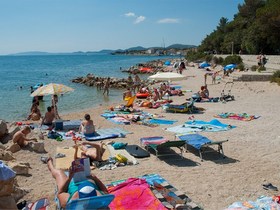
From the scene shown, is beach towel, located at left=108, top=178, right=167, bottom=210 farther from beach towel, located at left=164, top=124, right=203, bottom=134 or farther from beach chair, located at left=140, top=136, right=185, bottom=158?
beach towel, located at left=164, top=124, right=203, bottom=134

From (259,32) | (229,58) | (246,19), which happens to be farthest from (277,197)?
(246,19)

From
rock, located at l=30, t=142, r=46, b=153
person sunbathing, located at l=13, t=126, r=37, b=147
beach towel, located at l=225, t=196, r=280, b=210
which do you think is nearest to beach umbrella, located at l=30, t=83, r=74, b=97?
person sunbathing, located at l=13, t=126, r=37, b=147

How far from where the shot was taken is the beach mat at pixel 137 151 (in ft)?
29.5

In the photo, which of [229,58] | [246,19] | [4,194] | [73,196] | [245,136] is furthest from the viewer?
[246,19]

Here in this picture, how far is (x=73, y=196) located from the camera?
4.83m

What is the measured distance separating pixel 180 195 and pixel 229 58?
3340cm

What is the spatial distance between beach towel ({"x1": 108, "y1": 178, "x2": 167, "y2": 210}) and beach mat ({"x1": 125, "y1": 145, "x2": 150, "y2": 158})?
2643 millimetres

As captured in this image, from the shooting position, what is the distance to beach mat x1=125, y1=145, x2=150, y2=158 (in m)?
9.00

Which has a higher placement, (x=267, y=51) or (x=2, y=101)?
(x=267, y=51)

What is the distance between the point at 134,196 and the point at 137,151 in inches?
139

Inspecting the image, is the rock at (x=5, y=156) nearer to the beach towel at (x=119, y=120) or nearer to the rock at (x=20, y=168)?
the rock at (x=20, y=168)

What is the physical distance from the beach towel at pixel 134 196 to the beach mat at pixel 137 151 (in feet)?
8.67

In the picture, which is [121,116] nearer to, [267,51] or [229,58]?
[229,58]

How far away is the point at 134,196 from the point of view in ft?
19.0
